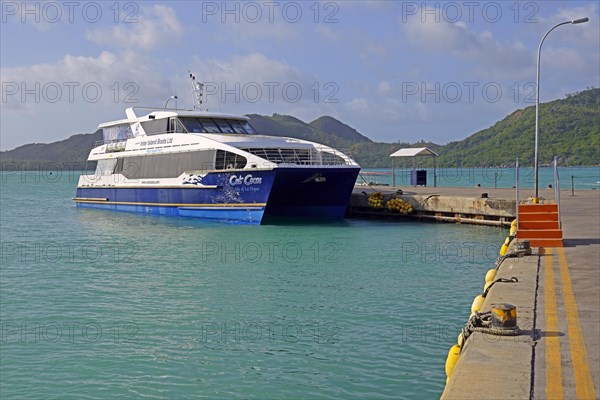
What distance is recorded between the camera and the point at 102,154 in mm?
35406

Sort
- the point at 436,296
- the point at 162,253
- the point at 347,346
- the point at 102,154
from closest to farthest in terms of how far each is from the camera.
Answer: the point at 347,346, the point at 436,296, the point at 162,253, the point at 102,154

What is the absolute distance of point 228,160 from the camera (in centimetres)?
2573

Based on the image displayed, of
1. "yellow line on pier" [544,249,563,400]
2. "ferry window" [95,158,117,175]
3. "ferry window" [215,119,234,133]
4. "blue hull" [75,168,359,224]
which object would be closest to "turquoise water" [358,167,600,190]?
"blue hull" [75,168,359,224]

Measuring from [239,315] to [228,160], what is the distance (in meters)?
14.9

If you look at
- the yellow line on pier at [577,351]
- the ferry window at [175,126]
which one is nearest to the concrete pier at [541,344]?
the yellow line on pier at [577,351]

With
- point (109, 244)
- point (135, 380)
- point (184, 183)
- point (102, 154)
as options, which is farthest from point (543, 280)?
point (102, 154)

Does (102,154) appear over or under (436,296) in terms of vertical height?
over

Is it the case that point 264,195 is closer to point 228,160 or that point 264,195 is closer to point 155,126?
point 228,160

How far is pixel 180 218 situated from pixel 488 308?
22.6 meters

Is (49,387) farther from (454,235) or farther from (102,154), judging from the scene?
(102,154)

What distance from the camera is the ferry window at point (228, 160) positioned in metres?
25.2

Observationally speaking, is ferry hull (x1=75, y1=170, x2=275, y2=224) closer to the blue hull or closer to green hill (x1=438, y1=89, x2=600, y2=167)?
the blue hull

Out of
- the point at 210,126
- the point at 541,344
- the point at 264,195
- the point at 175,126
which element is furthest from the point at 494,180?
the point at 541,344

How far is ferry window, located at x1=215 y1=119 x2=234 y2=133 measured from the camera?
2911cm
